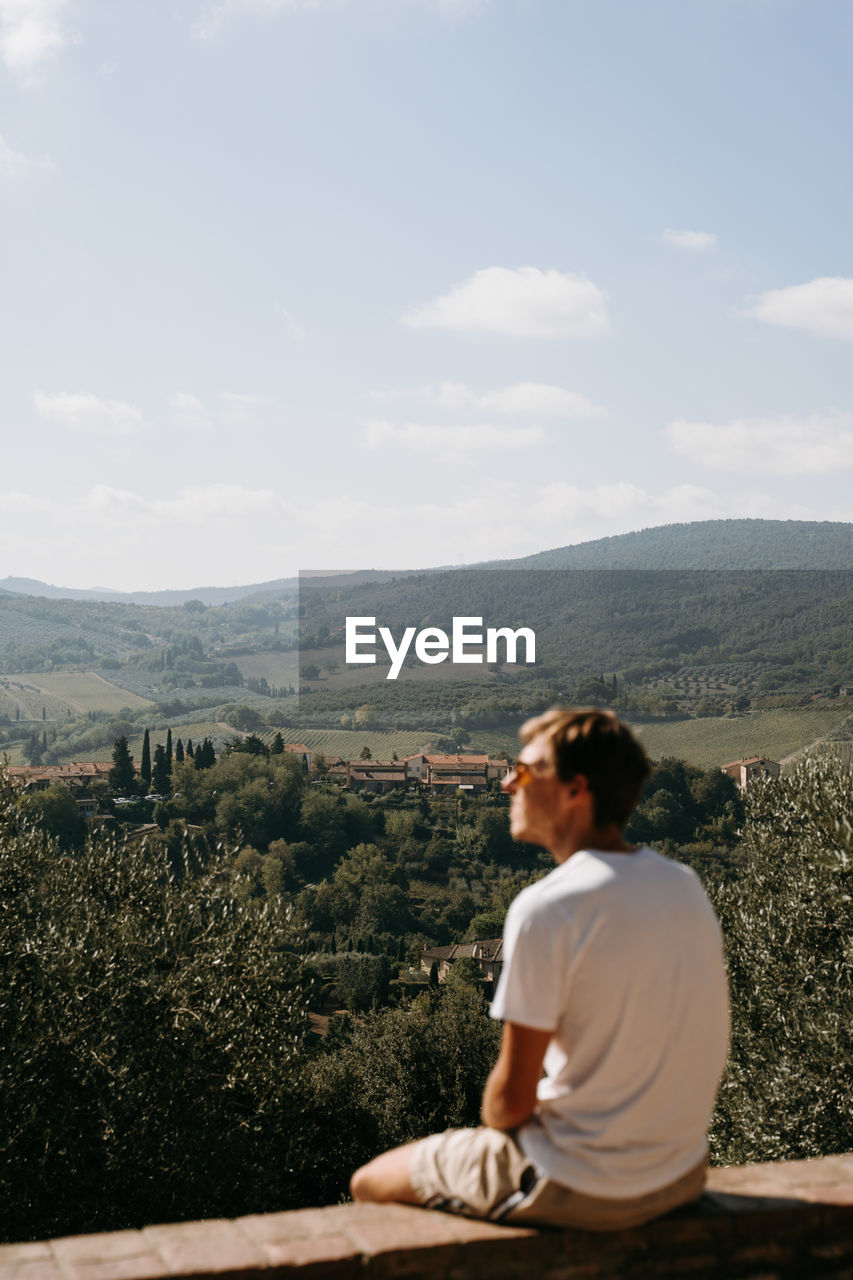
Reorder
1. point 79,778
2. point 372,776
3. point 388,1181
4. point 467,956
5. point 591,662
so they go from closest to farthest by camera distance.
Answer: point 388,1181, point 467,956, point 79,778, point 372,776, point 591,662

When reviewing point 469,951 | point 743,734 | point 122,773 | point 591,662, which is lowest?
point 469,951

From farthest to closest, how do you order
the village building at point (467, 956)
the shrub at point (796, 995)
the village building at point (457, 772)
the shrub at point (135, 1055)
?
the village building at point (457, 772)
the village building at point (467, 956)
the shrub at point (796, 995)
the shrub at point (135, 1055)

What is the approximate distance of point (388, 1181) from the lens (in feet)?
9.32

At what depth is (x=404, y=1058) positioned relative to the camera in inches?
1105

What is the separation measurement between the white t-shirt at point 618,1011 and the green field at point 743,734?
93329 millimetres

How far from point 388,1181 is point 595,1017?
0.86 m

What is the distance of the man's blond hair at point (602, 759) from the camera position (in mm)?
2566

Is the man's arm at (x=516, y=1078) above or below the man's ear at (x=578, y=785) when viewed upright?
below

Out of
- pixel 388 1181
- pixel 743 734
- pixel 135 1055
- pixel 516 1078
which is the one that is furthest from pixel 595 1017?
pixel 743 734

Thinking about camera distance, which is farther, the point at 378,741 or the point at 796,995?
the point at 378,741

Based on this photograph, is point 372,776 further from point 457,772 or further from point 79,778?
point 79,778

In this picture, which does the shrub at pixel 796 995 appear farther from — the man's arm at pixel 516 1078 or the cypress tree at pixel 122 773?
the cypress tree at pixel 122 773

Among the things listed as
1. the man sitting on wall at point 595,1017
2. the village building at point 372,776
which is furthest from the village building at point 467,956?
the man sitting on wall at point 595,1017

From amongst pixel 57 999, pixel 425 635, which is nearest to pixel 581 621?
pixel 425 635
